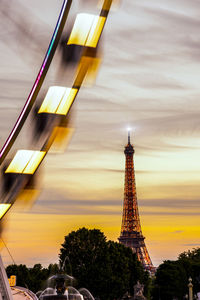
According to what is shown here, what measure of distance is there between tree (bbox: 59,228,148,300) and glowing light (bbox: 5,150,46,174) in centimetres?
8921

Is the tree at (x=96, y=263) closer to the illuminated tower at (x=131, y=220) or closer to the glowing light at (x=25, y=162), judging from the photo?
the illuminated tower at (x=131, y=220)

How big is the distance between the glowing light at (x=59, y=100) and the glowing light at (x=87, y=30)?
0.73 meters

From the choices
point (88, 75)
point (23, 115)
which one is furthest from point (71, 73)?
point (23, 115)

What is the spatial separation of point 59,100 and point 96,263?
91473 millimetres

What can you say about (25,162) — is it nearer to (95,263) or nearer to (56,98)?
(56,98)

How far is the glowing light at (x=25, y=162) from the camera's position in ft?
31.8

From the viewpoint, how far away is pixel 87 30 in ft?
30.7

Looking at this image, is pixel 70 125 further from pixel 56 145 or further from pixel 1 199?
pixel 1 199

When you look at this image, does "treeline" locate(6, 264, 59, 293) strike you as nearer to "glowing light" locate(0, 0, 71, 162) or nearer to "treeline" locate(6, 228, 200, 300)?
"treeline" locate(6, 228, 200, 300)

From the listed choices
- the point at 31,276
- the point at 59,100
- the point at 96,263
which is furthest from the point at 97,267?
the point at 59,100

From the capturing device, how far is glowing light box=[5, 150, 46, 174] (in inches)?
382

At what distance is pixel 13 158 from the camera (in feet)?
32.0

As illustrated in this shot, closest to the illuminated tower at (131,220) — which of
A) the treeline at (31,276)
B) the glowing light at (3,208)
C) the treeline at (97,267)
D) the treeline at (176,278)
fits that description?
the treeline at (176,278)

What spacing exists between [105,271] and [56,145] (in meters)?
90.7
